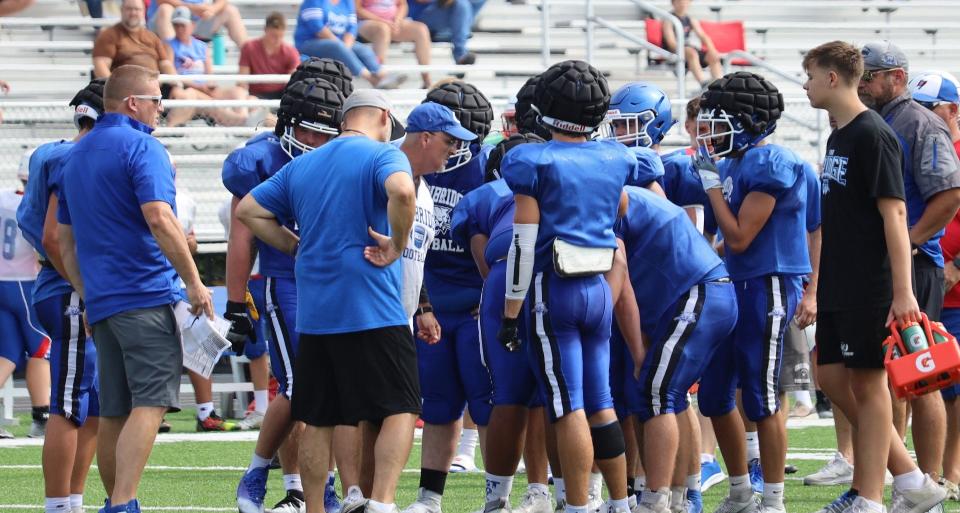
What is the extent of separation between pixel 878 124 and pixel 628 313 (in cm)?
118

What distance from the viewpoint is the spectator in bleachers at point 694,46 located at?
1599 cm

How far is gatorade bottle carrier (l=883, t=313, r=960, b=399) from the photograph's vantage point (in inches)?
214

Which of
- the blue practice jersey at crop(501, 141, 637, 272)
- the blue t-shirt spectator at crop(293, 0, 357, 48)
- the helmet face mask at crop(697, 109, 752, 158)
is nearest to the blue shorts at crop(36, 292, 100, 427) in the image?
the blue practice jersey at crop(501, 141, 637, 272)

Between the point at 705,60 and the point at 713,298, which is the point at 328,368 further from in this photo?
the point at 705,60

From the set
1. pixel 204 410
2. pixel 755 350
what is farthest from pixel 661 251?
pixel 204 410

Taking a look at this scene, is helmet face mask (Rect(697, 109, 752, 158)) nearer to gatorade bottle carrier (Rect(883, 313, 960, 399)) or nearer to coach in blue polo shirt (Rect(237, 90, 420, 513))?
gatorade bottle carrier (Rect(883, 313, 960, 399))

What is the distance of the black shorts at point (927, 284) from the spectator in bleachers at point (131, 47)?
8.71 m

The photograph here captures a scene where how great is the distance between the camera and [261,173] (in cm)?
641

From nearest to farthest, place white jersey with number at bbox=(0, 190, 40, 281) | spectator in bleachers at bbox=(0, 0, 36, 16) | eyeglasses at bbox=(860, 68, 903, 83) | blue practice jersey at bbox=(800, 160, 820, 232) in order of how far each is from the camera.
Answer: blue practice jersey at bbox=(800, 160, 820, 232)
eyeglasses at bbox=(860, 68, 903, 83)
white jersey with number at bbox=(0, 190, 40, 281)
spectator in bleachers at bbox=(0, 0, 36, 16)

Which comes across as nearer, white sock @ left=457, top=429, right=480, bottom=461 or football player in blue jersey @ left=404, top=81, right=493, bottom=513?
football player in blue jersey @ left=404, top=81, right=493, bottom=513

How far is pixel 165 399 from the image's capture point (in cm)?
587

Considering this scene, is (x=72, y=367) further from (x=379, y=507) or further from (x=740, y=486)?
(x=740, y=486)

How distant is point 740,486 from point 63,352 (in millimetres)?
2883

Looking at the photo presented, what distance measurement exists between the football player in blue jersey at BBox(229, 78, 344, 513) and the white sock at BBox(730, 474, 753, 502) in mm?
1681
